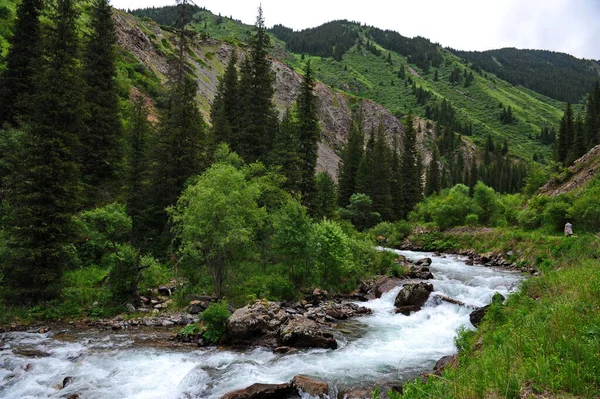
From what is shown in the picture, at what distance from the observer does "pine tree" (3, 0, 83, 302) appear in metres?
17.3

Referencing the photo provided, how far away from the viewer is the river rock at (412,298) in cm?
2025

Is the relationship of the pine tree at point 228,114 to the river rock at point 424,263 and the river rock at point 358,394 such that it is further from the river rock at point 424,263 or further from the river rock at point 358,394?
the river rock at point 358,394

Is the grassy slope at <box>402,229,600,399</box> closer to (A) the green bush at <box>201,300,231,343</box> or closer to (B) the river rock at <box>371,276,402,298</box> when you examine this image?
(A) the green bush at <box>201,300,231,343</box>

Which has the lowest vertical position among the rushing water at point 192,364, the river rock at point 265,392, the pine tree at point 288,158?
the rushing water at point 192,364

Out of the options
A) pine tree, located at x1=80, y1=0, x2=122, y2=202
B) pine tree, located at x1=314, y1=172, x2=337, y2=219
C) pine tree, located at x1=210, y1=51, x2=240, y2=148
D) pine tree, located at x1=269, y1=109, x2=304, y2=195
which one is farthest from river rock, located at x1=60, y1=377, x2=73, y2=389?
pine tree, located at x1=314, y1=172, x2=337, y2=219

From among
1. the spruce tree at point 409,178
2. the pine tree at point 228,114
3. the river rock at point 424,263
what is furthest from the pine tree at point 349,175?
the river rock at point 424,263

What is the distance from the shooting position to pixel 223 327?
51.6ft

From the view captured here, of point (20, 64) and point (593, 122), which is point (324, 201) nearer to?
point (20, 64)

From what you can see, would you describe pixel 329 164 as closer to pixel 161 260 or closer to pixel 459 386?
pixel 161 260

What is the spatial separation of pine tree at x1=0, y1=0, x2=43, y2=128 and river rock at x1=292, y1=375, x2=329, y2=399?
28.0 meters

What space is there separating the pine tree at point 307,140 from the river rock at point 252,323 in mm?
18970

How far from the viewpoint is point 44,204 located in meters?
18.1

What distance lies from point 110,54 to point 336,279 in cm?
2958

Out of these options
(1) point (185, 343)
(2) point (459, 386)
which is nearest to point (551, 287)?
(2) point (459, 386)
